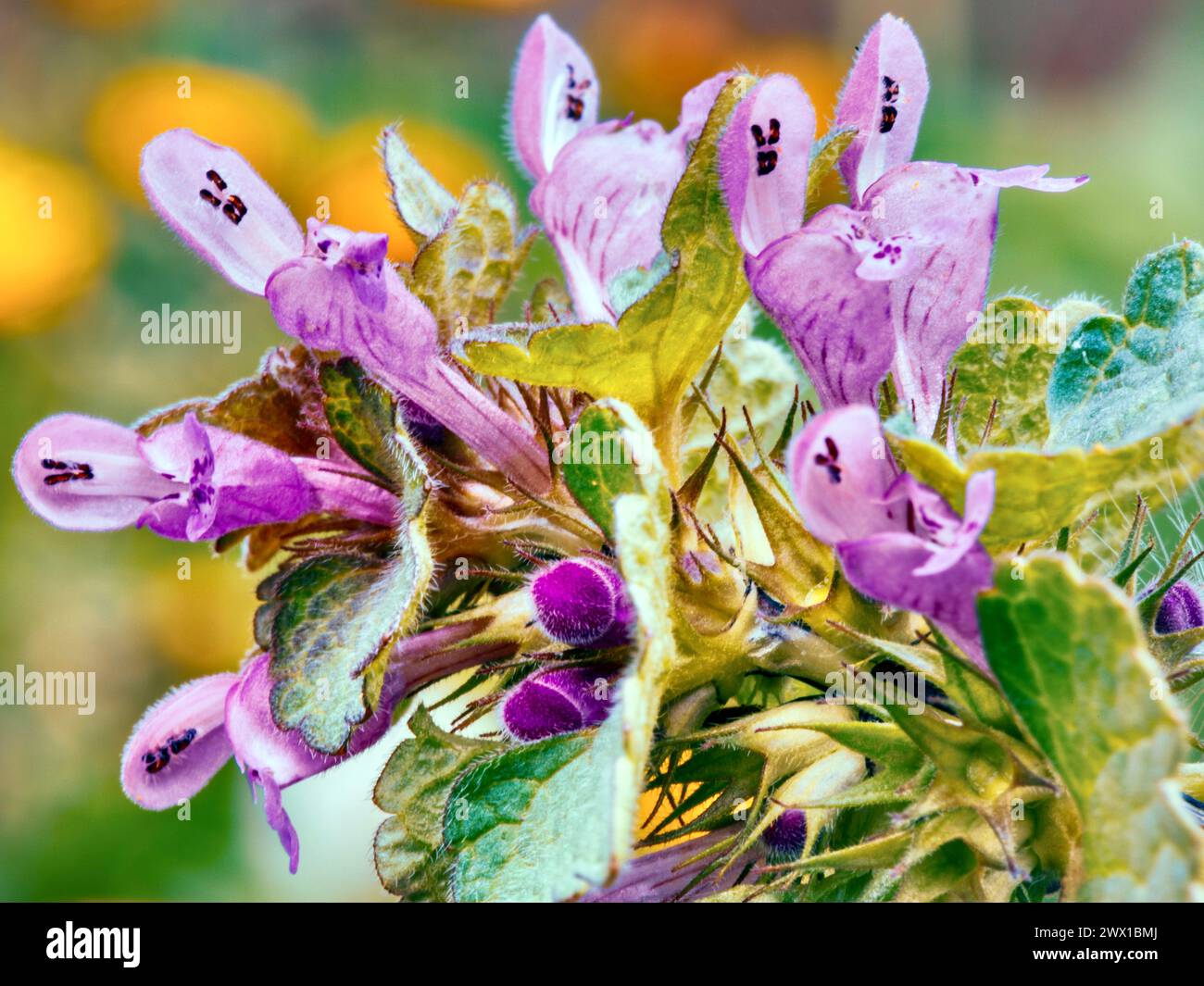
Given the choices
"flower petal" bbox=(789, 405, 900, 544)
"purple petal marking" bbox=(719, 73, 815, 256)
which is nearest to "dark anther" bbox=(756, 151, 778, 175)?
"purple petal marking" bbox=(719, 73, 815, 256)

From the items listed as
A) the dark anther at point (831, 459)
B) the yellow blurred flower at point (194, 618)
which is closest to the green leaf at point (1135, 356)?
the dark anther at point (831, 459)

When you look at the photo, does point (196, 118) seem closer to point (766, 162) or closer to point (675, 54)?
point (675, 54)

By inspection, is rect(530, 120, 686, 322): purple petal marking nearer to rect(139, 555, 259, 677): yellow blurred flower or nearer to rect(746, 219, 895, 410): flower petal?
rect(746, 219, 895, 410): flower petal

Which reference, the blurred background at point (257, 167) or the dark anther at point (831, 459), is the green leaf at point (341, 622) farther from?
the blurred background at point (257, 167)

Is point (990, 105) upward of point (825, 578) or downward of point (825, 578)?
upward

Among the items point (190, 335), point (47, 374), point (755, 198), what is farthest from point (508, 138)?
point (47, 374)

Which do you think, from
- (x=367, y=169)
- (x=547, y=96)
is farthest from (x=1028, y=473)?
(x=367, y=169)

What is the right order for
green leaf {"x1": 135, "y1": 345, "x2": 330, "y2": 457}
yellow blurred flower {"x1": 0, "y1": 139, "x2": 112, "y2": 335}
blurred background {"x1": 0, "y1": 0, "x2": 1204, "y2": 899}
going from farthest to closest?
1. yellow blurred flower {"x1": 0, "y1": 139, "x2": 112, "y2": 335}
2. blurred background {"x1": 0, "y1": 0, "x2": 1204, "y2": 899}
3. green leaf {"x1": 135, "y1": 345, "x2": 330, "y2": 457}

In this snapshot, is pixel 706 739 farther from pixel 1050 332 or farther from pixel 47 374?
pixel 47 374
